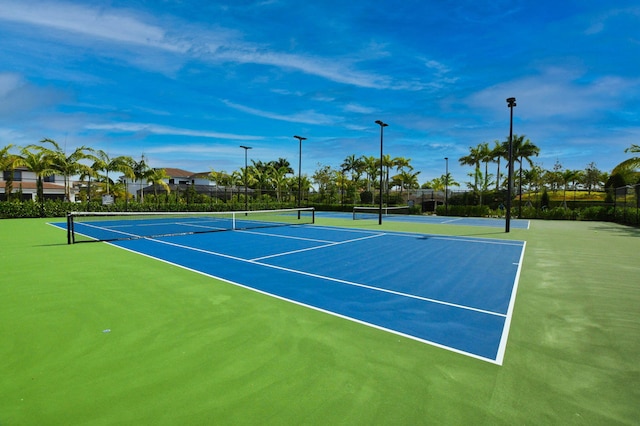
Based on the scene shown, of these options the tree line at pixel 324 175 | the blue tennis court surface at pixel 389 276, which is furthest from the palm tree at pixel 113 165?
the blue tennis court surface at pixel 389 276

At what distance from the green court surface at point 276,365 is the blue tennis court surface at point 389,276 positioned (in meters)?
0.33

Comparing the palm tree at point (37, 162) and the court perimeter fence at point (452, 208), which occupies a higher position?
the palm tree at point (37, 162)

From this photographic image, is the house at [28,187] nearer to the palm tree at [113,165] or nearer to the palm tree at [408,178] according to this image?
the palm tree at [113,165]

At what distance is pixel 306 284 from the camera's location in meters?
6.77

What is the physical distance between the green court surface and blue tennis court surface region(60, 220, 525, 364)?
0.33 meters

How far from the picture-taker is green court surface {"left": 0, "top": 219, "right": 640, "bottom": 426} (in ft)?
9.10

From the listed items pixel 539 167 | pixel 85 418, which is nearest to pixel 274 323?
pixel 85 418

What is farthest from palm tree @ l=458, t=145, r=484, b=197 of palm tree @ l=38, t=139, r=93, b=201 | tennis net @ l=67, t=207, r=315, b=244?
palm tree @ l=38, t=139, r=93, b=201

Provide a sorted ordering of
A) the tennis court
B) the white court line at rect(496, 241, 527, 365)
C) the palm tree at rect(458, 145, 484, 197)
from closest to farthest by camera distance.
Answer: the white court line at rect(496, 241, 527, 365)
the tennis court
the palm tree at rect(458, 145, 484, 197)

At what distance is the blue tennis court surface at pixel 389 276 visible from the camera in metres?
4.70

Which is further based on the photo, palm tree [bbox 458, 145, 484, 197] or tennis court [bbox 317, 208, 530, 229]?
palm tree [bbox 458, 145, 484, 197]

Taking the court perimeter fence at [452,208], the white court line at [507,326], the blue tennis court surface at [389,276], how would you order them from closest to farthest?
1. the white court line at [507,326]
2. the blue tennis court surface at [389,276]
3. the court perimeter fence at [452,208]

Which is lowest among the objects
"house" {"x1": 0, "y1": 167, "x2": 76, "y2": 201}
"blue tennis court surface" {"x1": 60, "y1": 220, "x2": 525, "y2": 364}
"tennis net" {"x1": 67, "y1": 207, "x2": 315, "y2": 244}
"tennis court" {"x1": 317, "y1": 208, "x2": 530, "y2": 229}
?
"tennis court" {"x1": 317, "y1": 208, "x2": 530, "y2": 229}

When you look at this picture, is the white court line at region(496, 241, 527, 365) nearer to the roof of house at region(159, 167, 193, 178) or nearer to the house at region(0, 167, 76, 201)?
the house at region(0, 167, 76, 201)
